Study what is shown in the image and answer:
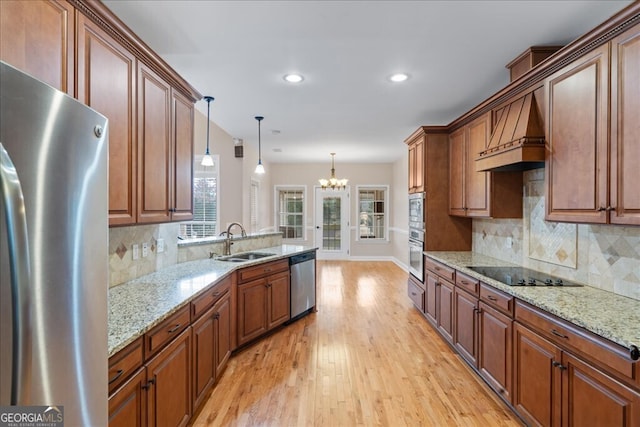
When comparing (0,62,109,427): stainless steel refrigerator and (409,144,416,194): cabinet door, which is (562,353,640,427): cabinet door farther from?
(409,144,416,194): cabinet door

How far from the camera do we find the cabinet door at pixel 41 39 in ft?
3.92

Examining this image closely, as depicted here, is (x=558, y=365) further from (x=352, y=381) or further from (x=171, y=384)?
(x=171, y=384)

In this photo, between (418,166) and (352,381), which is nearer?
(352,381)

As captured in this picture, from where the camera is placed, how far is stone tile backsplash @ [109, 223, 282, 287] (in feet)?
7.35

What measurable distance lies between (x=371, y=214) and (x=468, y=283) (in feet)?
19.8

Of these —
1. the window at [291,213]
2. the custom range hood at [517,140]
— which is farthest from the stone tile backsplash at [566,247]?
the window at [291,213]

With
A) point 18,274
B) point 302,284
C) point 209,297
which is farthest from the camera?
point 302,284

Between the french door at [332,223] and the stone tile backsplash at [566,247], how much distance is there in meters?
5.26

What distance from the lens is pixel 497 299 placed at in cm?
241

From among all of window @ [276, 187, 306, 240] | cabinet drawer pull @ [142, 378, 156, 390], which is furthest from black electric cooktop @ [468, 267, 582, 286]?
window @ [276, 187, 306, 240]

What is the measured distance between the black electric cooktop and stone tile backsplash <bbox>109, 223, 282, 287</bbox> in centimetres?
268

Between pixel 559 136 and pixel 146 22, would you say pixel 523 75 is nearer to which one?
pixel 559 136

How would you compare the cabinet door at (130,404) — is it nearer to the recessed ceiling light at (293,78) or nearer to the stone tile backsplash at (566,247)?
the recessed ceiling light at (293,78)

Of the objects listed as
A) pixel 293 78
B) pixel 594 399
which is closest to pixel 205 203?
pixel 293 78
